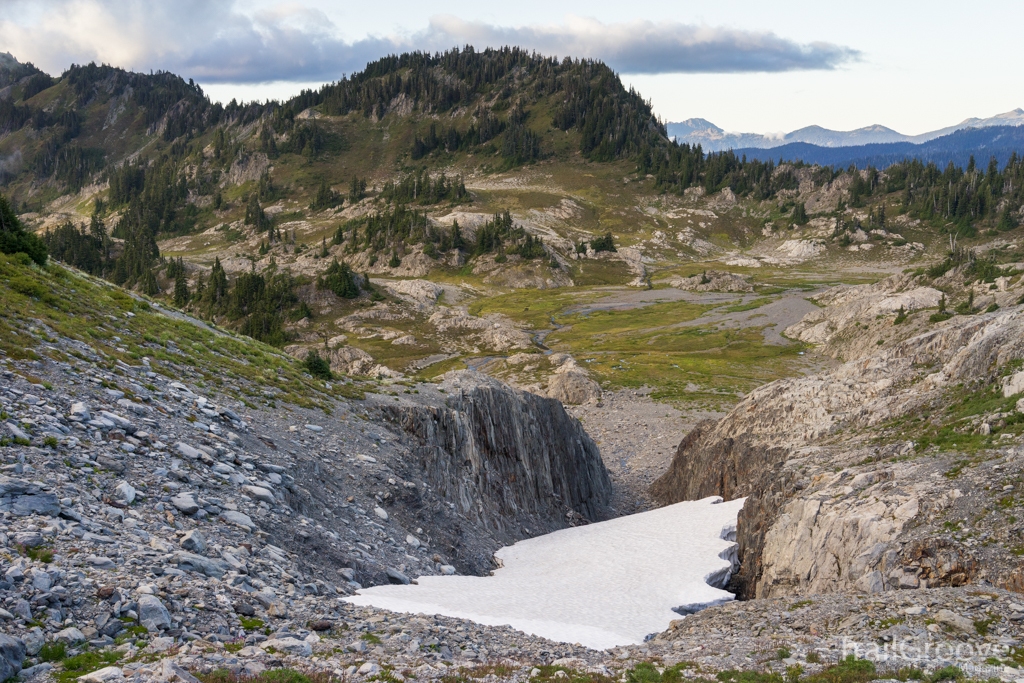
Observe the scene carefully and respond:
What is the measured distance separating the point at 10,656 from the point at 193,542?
563 cm

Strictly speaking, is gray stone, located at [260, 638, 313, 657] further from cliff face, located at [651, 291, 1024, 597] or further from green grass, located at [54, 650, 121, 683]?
cliff face, located at [651, 291, 1024, 597]

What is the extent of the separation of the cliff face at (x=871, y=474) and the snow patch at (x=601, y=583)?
7.37 ft

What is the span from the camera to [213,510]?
19.6 metres

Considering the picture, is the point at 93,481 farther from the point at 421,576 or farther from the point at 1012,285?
the point at 1012,285

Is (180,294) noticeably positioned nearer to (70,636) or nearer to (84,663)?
(70,636)

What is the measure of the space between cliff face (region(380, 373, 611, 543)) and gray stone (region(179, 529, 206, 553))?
14.5m

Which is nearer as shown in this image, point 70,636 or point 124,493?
point 70,636

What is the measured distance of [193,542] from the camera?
56.6 ft

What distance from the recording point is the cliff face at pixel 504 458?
34312 mm

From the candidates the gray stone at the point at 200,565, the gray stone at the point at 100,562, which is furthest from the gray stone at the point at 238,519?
the gray stone at the point at 100,562

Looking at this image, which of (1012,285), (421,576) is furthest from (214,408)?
(1012,285)

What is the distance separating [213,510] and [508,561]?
48.0 feet

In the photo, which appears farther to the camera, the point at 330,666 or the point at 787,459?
the point at 787,459

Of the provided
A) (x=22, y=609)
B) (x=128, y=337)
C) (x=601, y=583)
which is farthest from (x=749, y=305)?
(x=22, y=609)
